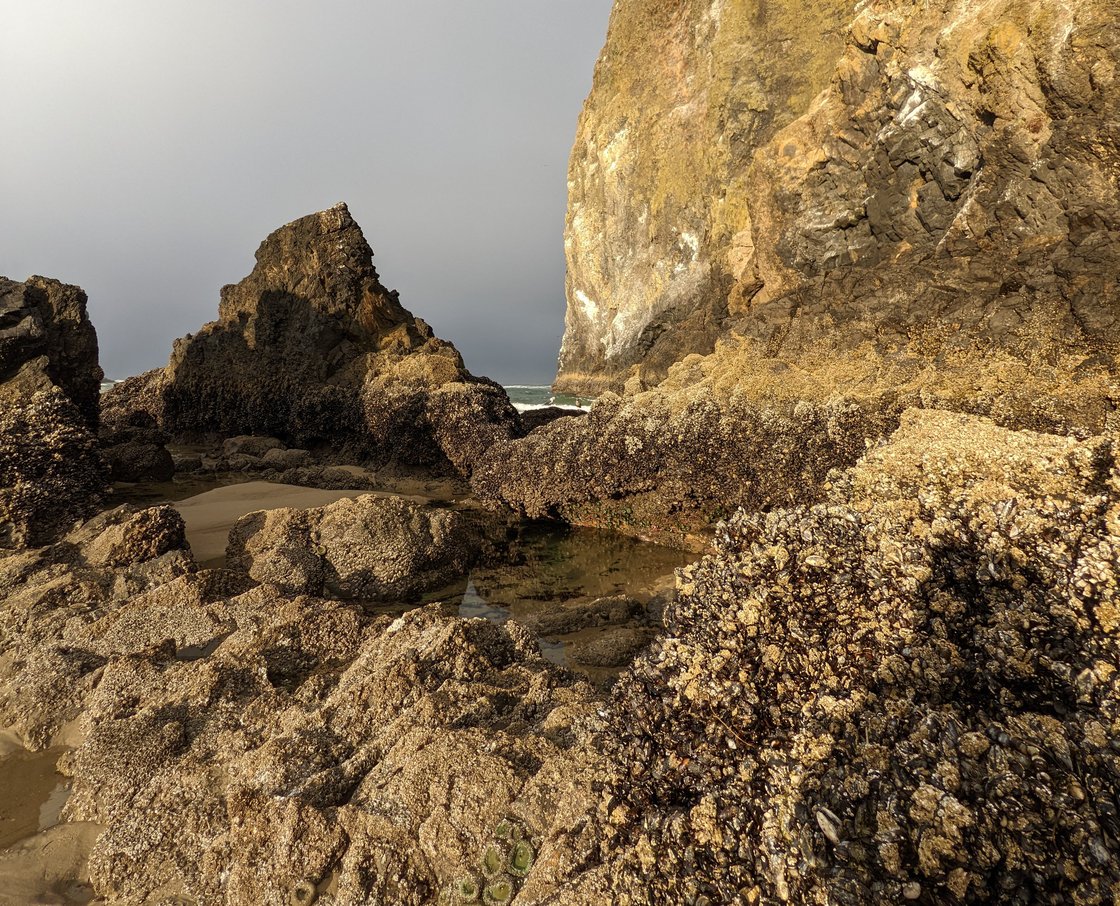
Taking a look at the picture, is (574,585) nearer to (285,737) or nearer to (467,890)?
(285,737)

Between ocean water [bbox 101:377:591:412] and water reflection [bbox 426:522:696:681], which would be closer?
water reflection [bbox 426:522:696:681]

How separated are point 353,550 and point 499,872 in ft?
18.7

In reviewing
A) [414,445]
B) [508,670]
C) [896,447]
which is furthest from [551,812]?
[414,445]

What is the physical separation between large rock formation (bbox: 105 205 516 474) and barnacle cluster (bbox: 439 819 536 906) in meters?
12.4

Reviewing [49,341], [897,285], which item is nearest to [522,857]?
[897,285]

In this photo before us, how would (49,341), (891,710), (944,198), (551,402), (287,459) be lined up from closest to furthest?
(891,710) < (944,198) < (49,341) < (287,459) < (551,402)

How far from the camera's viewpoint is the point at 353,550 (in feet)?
24.5

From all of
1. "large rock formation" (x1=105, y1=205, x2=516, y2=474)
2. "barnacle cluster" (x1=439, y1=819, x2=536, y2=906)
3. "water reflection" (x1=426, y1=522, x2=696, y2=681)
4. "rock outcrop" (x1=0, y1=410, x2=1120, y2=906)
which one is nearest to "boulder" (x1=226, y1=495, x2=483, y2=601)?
"water reflection" (x1=426, y1=522, x2=696, y2=681)

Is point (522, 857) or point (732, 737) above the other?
point (732, 737)

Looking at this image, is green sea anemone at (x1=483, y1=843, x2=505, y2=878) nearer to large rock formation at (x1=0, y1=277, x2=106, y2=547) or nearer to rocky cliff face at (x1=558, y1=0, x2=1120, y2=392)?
large rock formation at (x1=0, y1=277, x2=106, y2=547)

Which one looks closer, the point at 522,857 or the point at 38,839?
the point at 522,857

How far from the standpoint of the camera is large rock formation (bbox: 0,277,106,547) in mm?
7730

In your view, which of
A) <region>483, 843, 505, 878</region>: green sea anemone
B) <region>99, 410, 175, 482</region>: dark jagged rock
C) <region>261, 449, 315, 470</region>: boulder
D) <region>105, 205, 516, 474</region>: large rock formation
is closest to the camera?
<region>483, 843, 505, 878</region>: green sea anemone

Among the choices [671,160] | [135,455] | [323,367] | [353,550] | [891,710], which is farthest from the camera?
[671,160]
